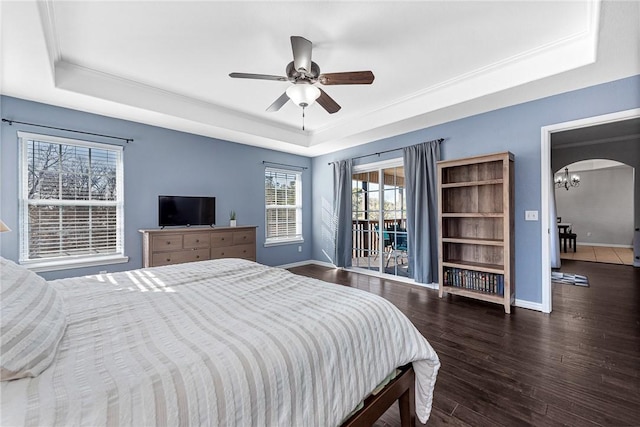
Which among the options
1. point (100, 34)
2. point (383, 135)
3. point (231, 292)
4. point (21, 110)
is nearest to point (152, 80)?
point (100, 34)

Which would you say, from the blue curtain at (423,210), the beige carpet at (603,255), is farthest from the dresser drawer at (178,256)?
the beige carpet at (603,255)

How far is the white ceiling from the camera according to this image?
210 centimetres

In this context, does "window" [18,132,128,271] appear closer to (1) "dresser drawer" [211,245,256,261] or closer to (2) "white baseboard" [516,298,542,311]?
(1) "dresser drawer" [211,245,256,261]

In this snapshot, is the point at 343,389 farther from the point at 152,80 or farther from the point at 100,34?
the point at 152,80

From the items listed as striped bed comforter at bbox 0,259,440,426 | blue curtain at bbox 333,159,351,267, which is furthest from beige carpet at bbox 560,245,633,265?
striped bed comforter at bbox 0,259,440,426

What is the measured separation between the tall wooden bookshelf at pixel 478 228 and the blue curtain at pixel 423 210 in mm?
221

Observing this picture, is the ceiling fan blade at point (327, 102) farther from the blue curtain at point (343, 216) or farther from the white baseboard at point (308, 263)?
the white baseboard at point (308, 263)

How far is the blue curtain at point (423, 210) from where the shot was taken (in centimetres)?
409

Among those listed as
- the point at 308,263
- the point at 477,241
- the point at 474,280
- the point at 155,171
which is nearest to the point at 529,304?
the point at 474,280

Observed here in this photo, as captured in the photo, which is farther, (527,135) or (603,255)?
(603,255)

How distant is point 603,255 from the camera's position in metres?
6.65

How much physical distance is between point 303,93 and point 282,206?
3565 mm

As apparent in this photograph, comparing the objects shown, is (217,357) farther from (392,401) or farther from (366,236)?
(366,236)

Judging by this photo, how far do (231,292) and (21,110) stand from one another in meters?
3.72
